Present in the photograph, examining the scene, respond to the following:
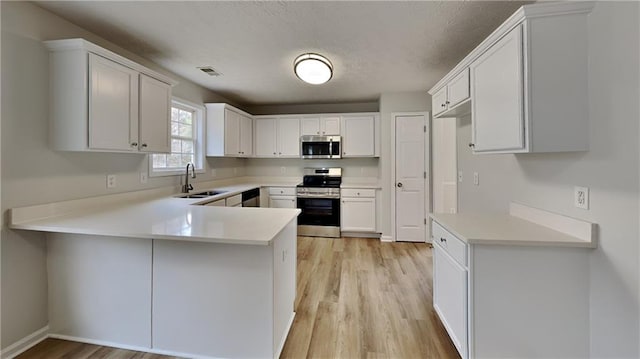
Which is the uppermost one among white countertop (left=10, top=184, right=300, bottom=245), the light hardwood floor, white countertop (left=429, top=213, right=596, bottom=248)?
white countertop (left=10, top=184, right=300, bottom=245)

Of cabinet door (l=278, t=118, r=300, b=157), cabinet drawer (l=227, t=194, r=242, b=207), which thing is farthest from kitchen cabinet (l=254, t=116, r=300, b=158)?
cabinet drawer (l=227, t=194, r=242, b=207)

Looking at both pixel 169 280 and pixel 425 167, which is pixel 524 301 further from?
pixel 425 167

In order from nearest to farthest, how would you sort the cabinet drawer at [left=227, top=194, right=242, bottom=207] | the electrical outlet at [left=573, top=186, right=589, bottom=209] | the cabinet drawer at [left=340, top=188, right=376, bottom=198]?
the electrical outlet at [left=573, top=186, right=589, bottom=209] → the cabinet drawer at [left=227, top=194, right=242, bottom=207] → the cabinet drawer at [left=340, top=188, right=376, bottom=198]

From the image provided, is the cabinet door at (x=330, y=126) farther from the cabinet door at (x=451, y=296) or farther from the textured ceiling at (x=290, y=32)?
the cabinet door at (x=451, y=296)

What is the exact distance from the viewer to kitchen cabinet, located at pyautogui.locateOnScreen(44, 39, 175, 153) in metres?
1.93

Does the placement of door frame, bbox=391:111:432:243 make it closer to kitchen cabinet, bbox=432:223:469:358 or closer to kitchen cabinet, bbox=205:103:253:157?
kitchen cabinet, bbox=432:223:469:358

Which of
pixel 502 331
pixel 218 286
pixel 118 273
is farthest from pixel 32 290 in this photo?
pixel 502 331

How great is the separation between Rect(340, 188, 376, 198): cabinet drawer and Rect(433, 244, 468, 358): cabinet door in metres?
2.36

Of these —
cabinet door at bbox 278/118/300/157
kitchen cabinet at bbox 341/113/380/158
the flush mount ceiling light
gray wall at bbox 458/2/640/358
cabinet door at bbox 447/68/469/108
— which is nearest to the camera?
gray wall at bbox 458/2/640/358

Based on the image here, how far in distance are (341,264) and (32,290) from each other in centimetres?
273

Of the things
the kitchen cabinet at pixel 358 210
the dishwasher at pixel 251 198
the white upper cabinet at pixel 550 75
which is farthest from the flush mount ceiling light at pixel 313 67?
the kitchen cabinet at pixel 358 210

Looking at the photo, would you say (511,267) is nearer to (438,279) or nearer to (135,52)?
(438,279)

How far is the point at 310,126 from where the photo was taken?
489 cm

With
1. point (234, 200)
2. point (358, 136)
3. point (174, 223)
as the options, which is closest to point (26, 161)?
point (174, 223)
